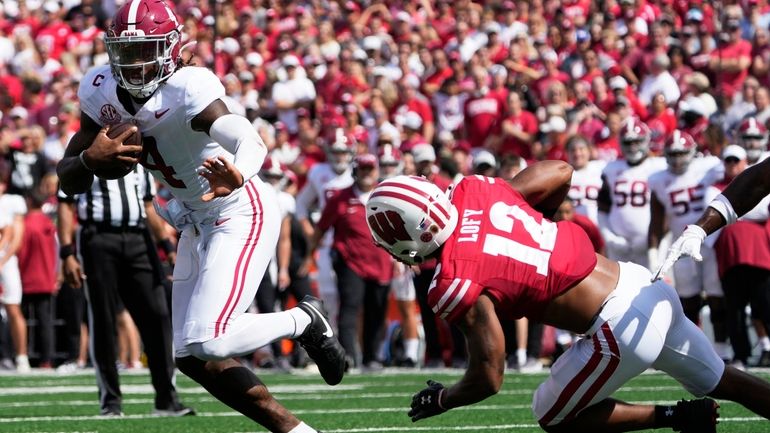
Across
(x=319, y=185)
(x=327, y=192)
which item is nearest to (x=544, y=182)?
(x=327, y=192)

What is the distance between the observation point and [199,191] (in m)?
5.58

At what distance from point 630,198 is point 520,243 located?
647 cm

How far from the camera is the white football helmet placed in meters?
4.70

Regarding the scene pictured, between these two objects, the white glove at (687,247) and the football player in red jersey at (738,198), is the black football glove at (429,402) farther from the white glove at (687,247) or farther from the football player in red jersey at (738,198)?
the football player in red jersey at (738,198)

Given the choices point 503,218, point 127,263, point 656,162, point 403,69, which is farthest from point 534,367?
point 503,218

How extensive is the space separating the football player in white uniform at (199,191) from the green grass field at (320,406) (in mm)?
1320

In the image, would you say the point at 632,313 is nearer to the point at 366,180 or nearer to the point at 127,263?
the point at 127,263

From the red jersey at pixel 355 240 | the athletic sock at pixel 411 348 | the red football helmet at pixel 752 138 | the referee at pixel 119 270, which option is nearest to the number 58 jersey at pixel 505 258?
the referee at pixel 119 270

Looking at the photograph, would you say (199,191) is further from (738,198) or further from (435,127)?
(435,127)

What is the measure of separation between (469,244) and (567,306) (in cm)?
41

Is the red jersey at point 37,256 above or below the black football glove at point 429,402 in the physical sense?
below

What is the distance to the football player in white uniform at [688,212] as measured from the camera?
10.6 meters

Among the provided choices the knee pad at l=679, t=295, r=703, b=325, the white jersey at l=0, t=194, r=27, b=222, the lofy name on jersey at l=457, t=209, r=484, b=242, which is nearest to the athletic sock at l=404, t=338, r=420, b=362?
the knee pad at l=679, t=295, r=703, b=325

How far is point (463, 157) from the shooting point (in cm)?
1252
